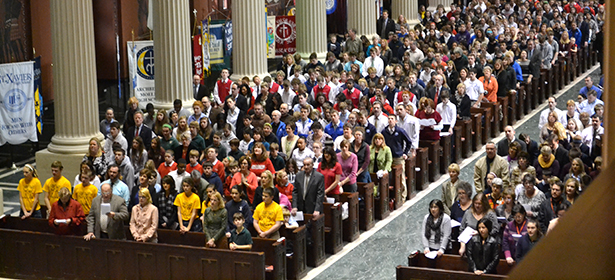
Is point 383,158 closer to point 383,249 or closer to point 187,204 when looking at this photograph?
point 383,249

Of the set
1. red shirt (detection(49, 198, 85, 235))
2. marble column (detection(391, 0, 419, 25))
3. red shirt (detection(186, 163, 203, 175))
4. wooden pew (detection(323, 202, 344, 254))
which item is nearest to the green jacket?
wooden pew (detection(323, 202, 344, 254))

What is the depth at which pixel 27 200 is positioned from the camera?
1253 cm

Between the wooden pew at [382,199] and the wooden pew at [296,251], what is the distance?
2.87 m

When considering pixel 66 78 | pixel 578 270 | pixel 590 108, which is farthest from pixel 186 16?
pixel 578 270

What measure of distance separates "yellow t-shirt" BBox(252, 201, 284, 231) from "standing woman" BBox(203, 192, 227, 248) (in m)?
0.66

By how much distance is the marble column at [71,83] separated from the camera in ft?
49.6

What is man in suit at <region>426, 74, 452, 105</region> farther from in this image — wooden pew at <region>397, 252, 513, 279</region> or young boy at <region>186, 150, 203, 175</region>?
wooden pew at <region>397, 252, 513, 279</region>

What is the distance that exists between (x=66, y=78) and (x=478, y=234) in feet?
29.9

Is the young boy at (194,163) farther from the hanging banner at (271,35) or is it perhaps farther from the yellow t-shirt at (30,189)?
the hanging banner at (271,35)

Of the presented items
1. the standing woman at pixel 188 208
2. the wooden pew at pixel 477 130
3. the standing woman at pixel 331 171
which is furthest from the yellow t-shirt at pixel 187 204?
the wooden pew at pixel 477 130

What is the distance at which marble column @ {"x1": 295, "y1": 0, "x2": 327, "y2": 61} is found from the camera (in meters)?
23.3

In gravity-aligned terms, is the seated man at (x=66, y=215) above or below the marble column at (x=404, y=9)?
below

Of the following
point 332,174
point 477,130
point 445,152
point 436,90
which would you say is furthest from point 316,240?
point 477,130

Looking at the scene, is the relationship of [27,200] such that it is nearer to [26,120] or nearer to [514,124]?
[26,120]
